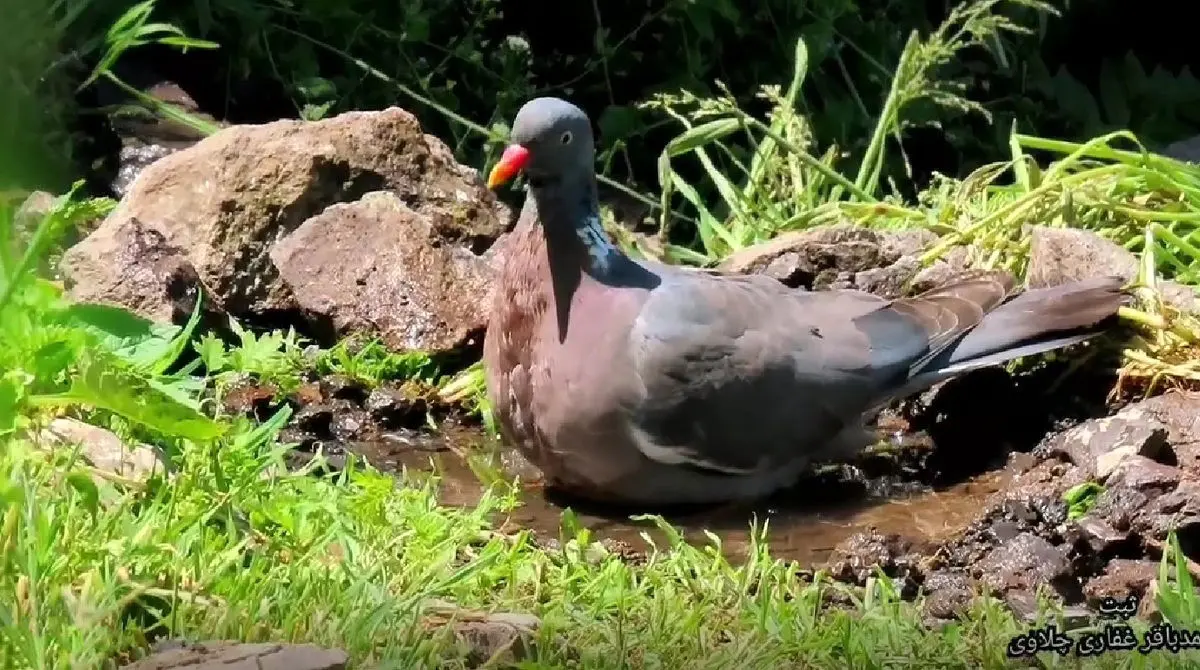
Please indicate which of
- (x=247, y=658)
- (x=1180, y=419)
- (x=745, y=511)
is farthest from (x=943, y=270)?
(x=247, y=658)

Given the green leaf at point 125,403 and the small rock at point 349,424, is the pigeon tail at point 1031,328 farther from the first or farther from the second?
the green leaf at point 125,403

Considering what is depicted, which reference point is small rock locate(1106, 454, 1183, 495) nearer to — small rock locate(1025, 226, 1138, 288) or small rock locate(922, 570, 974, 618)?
small rock locate(922, 570, 974, 618)

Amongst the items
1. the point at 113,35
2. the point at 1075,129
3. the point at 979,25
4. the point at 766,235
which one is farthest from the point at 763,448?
the point at 1075,129

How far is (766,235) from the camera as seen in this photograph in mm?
5121

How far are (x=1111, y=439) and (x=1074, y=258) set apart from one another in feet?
2.49

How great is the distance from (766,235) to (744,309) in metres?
1.60

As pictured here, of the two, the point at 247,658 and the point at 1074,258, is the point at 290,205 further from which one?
the point at 247,658

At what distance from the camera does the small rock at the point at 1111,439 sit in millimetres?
3348

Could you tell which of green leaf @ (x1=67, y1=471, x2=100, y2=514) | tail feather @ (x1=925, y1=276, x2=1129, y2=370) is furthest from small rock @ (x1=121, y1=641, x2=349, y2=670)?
tail feather @ (x1=925, y1=276, x2=1129, y2=370)

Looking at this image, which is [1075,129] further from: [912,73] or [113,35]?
[113,35]

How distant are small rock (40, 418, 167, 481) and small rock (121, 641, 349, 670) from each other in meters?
0.72

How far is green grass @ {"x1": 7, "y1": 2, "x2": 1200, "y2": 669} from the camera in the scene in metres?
2.15

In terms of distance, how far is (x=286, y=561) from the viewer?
2.54 m

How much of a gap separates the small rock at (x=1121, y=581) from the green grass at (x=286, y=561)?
0.23 feet
